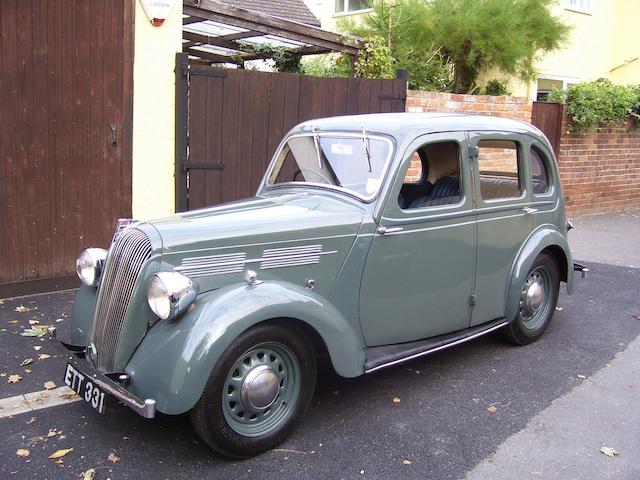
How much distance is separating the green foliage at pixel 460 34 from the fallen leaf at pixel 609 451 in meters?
7.29

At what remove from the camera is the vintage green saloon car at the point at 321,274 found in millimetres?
3004

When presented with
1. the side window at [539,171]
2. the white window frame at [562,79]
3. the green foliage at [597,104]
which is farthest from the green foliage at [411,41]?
the side window at [539,171]

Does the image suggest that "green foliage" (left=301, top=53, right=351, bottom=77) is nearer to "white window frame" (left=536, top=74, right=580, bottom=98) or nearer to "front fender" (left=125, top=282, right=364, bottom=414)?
"white window frame" (left=536, top=74, right=580, bottom=98)

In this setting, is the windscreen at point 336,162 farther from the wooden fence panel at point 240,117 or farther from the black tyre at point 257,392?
the wooden fence panel at point 240,117

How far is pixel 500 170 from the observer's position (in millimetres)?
4863

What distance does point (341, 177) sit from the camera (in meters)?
4.01

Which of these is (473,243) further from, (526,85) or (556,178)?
(526,85)

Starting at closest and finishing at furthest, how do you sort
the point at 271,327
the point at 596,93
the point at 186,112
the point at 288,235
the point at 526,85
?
the point at 271,327, the point at 288,235, the point at 186,112, the point at 596,93, the point at 526,85

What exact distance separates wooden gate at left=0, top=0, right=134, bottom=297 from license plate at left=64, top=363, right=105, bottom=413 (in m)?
2.85

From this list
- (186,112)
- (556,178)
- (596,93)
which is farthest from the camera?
(596,93)

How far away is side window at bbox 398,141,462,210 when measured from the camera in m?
4.22

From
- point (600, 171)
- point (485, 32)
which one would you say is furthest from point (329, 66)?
point (600, 171)

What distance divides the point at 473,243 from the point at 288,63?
654 cm

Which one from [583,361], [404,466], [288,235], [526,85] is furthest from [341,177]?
[526,85]
